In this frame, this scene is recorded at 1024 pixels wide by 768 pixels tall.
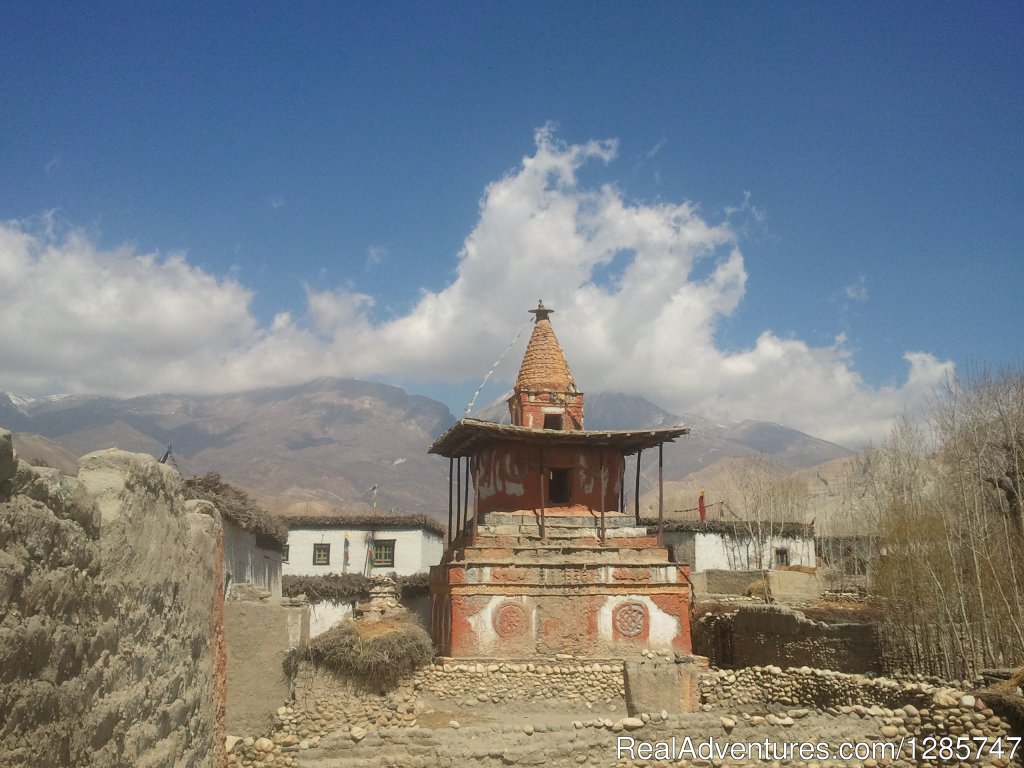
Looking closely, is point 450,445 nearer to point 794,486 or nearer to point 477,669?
Answer: point 477,669

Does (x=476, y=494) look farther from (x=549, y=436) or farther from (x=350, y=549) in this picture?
(x=350, y=549)

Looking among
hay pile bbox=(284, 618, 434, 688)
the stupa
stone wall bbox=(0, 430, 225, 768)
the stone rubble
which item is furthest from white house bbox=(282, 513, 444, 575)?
stone wall bbox=(0, 430, 225, 768)

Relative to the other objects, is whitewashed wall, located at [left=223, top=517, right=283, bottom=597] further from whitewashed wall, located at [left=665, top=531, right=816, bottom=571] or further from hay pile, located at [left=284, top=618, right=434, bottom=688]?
whitewashed wall, located at [left=665, top=531, right=816, bottom=571]

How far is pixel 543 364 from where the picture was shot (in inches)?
1064

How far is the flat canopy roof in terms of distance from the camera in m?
22.0

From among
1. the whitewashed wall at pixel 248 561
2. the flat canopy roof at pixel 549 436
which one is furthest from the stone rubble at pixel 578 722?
the whitewashed wall at pixel 248 561

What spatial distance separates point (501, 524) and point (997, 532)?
12140 millimetres

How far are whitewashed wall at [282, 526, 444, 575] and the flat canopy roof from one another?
505 inches

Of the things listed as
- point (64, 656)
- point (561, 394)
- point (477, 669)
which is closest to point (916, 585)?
point (477, 669)

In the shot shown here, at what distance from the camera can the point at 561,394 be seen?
2642 centimetres

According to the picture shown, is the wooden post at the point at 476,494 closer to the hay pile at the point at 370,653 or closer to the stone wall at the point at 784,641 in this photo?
the hay pile at the point at 370,653

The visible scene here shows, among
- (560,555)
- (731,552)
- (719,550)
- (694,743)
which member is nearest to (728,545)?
(731,552)

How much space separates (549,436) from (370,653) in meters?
8.49

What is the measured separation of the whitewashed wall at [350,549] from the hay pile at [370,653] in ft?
57.8
